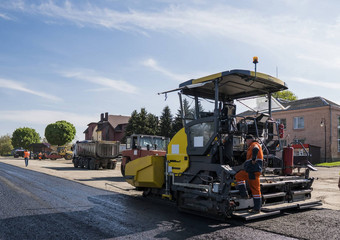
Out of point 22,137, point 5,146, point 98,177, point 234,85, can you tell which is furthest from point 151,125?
point 5,146

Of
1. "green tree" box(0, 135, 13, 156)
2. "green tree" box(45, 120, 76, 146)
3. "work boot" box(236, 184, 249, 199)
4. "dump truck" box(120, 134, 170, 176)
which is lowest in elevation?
"green tree" box(0, 135, 13, 156)

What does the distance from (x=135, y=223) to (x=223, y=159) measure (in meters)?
2.12

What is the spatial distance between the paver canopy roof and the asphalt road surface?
107 inches

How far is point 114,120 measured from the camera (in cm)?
5925

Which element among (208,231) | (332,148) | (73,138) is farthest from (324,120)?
(73,138)

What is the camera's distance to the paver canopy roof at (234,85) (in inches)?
250

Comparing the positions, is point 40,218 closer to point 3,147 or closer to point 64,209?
point 64,209

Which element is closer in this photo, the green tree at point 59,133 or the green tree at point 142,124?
the green tree at point 142,124

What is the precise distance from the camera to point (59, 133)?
6350 centimetres

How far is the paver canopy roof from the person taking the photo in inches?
250

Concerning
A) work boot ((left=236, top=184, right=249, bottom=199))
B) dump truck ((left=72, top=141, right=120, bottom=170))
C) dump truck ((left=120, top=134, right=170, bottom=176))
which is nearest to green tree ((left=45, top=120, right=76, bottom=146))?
dump truck ((left=72, top=141, right=120, bottom=170))

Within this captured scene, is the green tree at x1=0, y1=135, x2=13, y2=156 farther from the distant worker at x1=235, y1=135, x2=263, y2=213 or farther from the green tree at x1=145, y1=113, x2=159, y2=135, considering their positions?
the distant worker at x1=235, y1=135, x2=263, y2=213

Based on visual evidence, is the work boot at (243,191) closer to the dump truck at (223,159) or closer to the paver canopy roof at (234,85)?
the dump truck at (223,159)

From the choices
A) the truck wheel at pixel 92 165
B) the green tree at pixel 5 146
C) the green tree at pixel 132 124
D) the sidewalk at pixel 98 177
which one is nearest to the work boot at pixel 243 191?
the sidewalk at pixel 98 177
